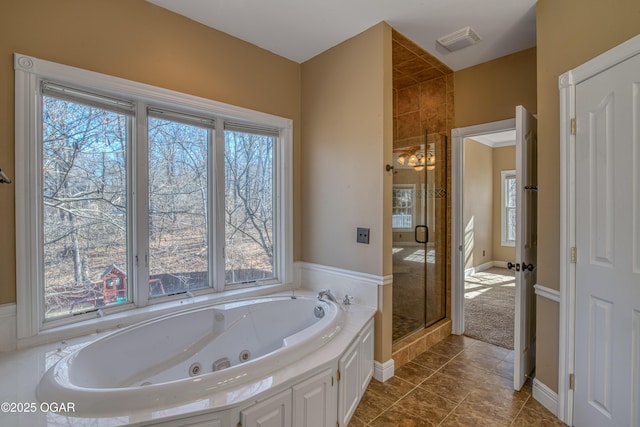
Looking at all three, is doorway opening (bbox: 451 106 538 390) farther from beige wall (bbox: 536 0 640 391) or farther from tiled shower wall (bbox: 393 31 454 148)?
tiled shower wall (bbox: 393 31 454 148)

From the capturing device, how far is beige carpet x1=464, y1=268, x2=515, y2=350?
3131mm

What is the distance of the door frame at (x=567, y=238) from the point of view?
5.75ft

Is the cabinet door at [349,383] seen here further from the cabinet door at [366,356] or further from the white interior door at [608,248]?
the white interior door at [608,248]

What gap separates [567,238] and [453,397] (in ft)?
4.20

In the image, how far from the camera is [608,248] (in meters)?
1.56

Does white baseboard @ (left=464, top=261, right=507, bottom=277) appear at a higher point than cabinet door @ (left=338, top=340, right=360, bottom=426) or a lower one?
lower

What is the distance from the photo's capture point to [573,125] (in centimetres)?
175

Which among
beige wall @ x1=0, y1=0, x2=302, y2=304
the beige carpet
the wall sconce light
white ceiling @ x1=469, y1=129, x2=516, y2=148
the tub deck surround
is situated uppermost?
white ceiling @ x1=469, y1=129, x2=516, y2=148

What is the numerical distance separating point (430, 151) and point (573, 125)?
1367 mm

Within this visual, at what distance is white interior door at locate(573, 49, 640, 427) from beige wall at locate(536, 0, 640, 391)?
0.18m

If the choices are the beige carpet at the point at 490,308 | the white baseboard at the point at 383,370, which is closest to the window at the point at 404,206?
the white baseboard at the point at 383,370

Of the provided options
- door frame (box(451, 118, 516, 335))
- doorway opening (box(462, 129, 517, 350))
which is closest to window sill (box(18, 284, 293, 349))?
door frame (box(451, 118, 516, 335))

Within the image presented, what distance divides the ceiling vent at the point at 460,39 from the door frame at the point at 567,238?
0.88 meters

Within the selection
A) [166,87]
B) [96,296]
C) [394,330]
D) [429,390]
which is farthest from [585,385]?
[166,87]
